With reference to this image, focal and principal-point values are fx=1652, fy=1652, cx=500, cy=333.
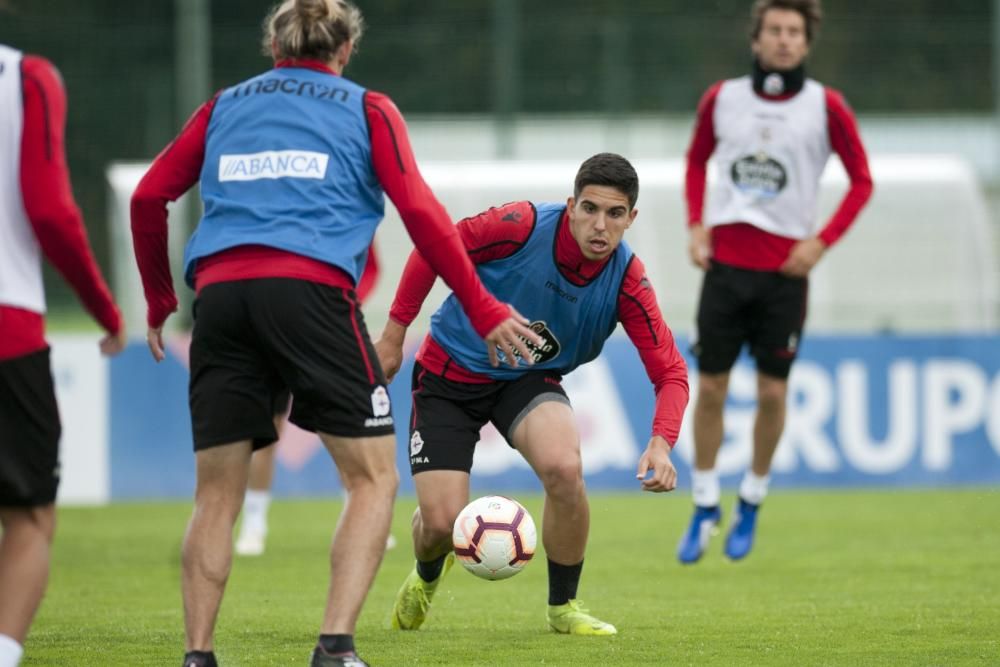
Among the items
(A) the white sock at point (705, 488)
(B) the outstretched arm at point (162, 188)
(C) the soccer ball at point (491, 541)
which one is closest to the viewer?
(B) the outstretched arm at point (162, 188)

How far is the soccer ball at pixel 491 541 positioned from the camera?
628 centimetres

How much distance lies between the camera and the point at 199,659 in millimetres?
4863

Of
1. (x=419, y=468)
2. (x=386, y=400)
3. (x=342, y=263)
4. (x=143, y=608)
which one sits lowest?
(x=143, y=608)

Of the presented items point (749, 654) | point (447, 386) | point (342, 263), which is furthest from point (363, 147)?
point (749, 654)

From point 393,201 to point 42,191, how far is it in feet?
3.65

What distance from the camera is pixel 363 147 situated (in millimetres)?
5070

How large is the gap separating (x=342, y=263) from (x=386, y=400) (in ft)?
1.47

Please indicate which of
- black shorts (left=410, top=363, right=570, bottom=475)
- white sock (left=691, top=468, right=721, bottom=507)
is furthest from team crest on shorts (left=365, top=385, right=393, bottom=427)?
white sock (left=691, top=468, right=721, bottom=507)

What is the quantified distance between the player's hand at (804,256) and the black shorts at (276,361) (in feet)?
14.2

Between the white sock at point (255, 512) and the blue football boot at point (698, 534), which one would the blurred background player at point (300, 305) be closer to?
the blue football boot at point (698, 534)

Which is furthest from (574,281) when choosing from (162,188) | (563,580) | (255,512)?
(255,512)

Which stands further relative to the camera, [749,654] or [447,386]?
[447,386]

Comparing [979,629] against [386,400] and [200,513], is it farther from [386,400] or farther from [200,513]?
[200,513]

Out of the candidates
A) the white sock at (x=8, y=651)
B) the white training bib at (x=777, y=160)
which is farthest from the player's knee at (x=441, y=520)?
the white training bib at (x=777, y=160)
